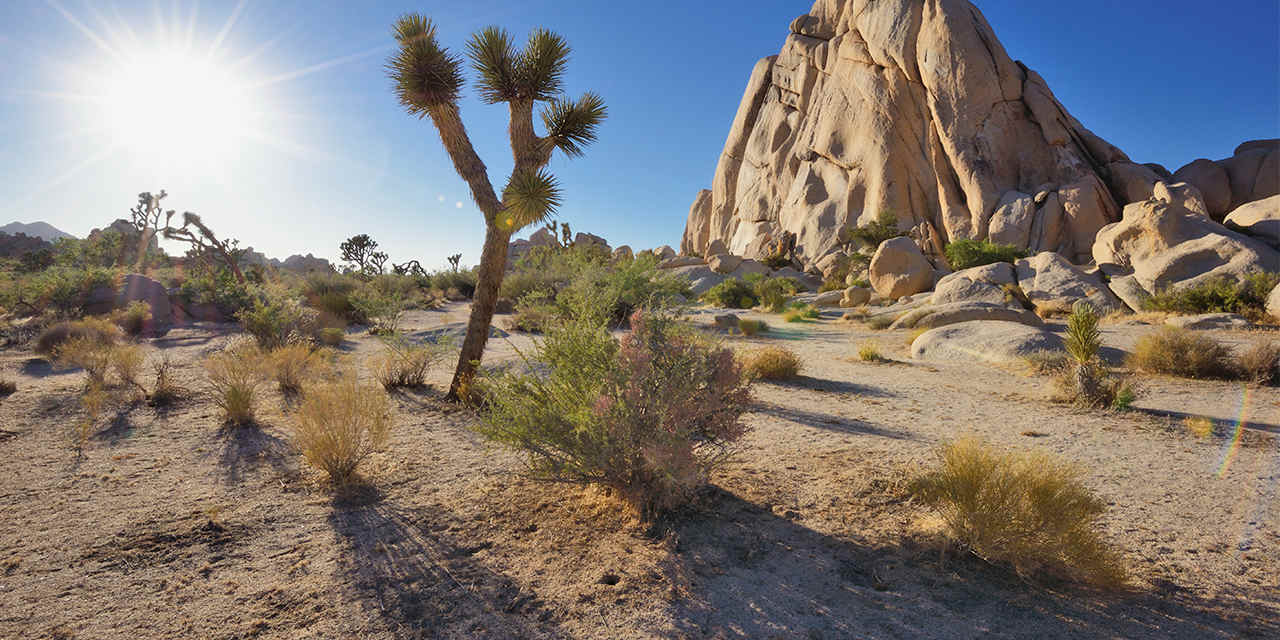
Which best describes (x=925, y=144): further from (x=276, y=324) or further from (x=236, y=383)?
(x=236, y=383)

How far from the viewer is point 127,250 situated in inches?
1433

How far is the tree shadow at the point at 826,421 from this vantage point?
5.66 m

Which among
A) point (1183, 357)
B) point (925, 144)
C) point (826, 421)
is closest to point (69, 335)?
point (826, 421)

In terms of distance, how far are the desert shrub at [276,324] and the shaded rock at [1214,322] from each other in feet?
60.4

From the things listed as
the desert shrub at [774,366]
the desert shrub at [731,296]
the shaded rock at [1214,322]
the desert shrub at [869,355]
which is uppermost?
the desert shrub at [731,296]

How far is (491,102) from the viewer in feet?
23.6

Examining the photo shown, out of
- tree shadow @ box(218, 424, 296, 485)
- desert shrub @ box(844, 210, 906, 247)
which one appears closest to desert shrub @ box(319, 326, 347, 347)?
tree shadow @ box(218, 424, 296, 485)

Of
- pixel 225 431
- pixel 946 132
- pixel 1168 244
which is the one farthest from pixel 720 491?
pixel 946 132

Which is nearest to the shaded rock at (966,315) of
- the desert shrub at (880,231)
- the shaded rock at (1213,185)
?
the desert shrub at (880,231)

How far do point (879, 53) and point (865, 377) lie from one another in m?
36.1

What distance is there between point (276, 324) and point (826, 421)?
11.0 metres

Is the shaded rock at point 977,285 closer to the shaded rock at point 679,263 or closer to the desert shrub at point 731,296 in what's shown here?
the desert shrub at point 731,296

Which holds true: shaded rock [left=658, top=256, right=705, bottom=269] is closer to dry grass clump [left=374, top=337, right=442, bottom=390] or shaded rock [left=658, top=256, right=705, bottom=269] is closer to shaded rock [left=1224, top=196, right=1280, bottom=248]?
shaded rock [left=1224, top=196, right=1280, bottom=248]

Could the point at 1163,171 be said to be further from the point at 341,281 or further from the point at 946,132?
the point at 341,281
